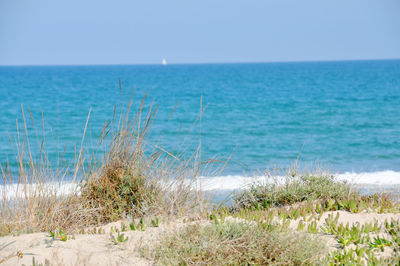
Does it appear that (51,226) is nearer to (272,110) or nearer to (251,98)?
(272,110)

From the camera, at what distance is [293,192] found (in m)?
5.40

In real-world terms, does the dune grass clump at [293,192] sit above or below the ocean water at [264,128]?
above

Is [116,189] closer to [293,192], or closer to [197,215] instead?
[197,215]

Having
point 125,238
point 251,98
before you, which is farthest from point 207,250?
point 251,98

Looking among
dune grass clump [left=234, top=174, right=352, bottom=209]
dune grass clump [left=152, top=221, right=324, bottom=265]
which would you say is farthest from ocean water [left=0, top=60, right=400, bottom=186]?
dune grass clump [left=152, top=221, right=324, bottom=265]

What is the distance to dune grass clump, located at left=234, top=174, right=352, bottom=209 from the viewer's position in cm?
536

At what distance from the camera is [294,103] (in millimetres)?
29047

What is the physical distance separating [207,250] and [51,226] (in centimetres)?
194

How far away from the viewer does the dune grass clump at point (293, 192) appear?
5.36m

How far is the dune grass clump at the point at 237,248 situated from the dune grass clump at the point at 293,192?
153cm

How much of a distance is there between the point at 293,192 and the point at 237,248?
78.2 inches

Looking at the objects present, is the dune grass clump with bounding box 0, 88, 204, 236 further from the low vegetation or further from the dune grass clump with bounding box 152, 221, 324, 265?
the dune grass clump with bounding box 152, 221, 324, 265

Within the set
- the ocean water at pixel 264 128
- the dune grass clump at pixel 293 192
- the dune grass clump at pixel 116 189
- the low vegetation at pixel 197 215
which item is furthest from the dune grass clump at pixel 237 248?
the ocean water at pixel 264 128

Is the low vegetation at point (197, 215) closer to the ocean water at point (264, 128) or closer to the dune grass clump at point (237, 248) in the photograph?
the dune grass clump at point (237, 248)
